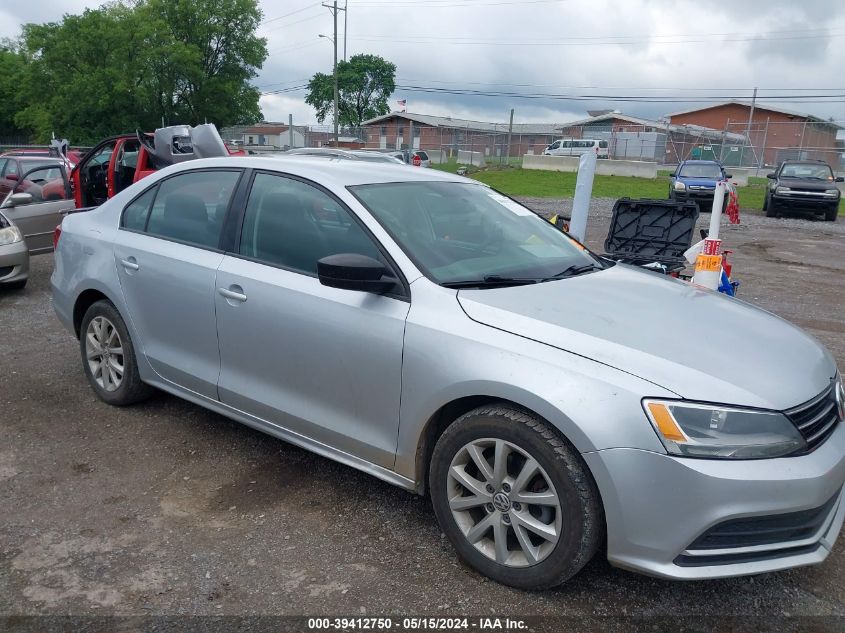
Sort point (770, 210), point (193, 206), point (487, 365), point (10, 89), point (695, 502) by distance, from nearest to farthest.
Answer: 1. point (695, 502)
2. point (487, 365)
3. point (193, 206)
4. point (770, 210)
5. point (10, 89)

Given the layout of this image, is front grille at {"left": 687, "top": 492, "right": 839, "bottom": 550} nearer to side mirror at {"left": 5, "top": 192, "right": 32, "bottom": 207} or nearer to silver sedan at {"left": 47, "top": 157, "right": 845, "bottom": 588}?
silver sedan at {"left": 47, "top": 157, "right": 845, "bottom": 588}

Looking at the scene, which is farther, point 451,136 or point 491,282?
point 451,136

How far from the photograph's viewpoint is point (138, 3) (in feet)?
176

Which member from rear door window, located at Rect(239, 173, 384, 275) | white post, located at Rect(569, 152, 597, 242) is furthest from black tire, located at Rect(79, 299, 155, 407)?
white post, located at Rect(569, 152, 597, 242)

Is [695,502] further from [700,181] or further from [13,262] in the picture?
[700,181]

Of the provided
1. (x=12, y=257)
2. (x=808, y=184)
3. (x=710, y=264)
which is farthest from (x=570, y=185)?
(x=710, y=264)

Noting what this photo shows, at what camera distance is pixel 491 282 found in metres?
3.18

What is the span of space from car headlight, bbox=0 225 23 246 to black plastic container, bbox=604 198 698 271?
6.76 meters

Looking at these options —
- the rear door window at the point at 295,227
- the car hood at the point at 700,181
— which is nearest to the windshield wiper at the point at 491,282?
the rear door window at the point at 295,227

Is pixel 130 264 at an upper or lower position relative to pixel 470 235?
lower

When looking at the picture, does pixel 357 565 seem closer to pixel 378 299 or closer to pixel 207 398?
pixel 378 299

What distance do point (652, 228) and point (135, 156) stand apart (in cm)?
771

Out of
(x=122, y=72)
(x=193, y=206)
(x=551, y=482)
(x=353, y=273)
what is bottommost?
(x=551, y=482)

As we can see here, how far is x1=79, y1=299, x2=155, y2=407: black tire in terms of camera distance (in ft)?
14.3
